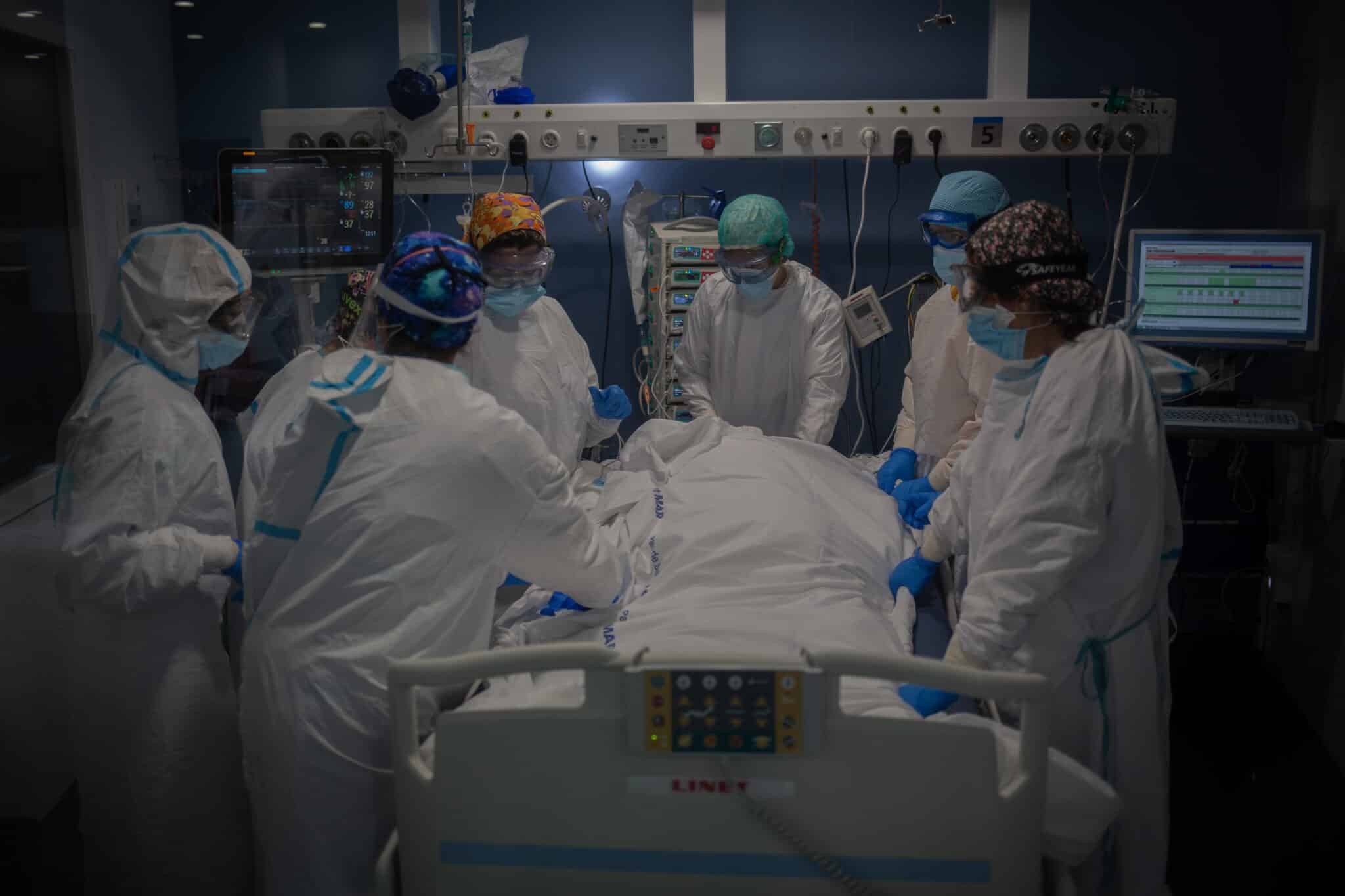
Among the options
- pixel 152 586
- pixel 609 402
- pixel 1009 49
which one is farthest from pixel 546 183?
pixel 152 586

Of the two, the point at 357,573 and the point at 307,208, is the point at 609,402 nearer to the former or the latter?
the point at 307,208

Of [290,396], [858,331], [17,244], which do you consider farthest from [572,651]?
[858,331]

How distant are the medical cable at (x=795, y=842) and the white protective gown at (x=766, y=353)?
209 centimetres

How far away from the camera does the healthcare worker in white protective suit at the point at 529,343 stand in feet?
10.5

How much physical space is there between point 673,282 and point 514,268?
3.38ft

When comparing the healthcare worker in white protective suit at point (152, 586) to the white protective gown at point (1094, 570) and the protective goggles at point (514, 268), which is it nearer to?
the protective goggles at point (514, 268)

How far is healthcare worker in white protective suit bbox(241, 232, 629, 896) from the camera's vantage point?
1.94 m

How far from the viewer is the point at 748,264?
11.9 ft

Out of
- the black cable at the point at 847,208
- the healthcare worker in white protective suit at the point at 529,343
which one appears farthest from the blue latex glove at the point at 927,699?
the black cable at the point at 847,208

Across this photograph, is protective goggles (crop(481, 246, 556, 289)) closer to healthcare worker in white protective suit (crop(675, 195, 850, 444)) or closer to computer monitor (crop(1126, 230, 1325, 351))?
healthcare worker in white protective suit (crop(675, 195, 850, 444))

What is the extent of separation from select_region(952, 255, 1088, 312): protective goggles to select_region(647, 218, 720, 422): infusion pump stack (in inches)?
72.8

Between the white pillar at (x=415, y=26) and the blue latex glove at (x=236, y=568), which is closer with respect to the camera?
the blue latex glove at (x=236, y=568)

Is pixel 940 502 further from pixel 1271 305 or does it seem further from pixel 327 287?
pixel 327 287

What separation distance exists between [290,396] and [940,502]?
5.05ft
